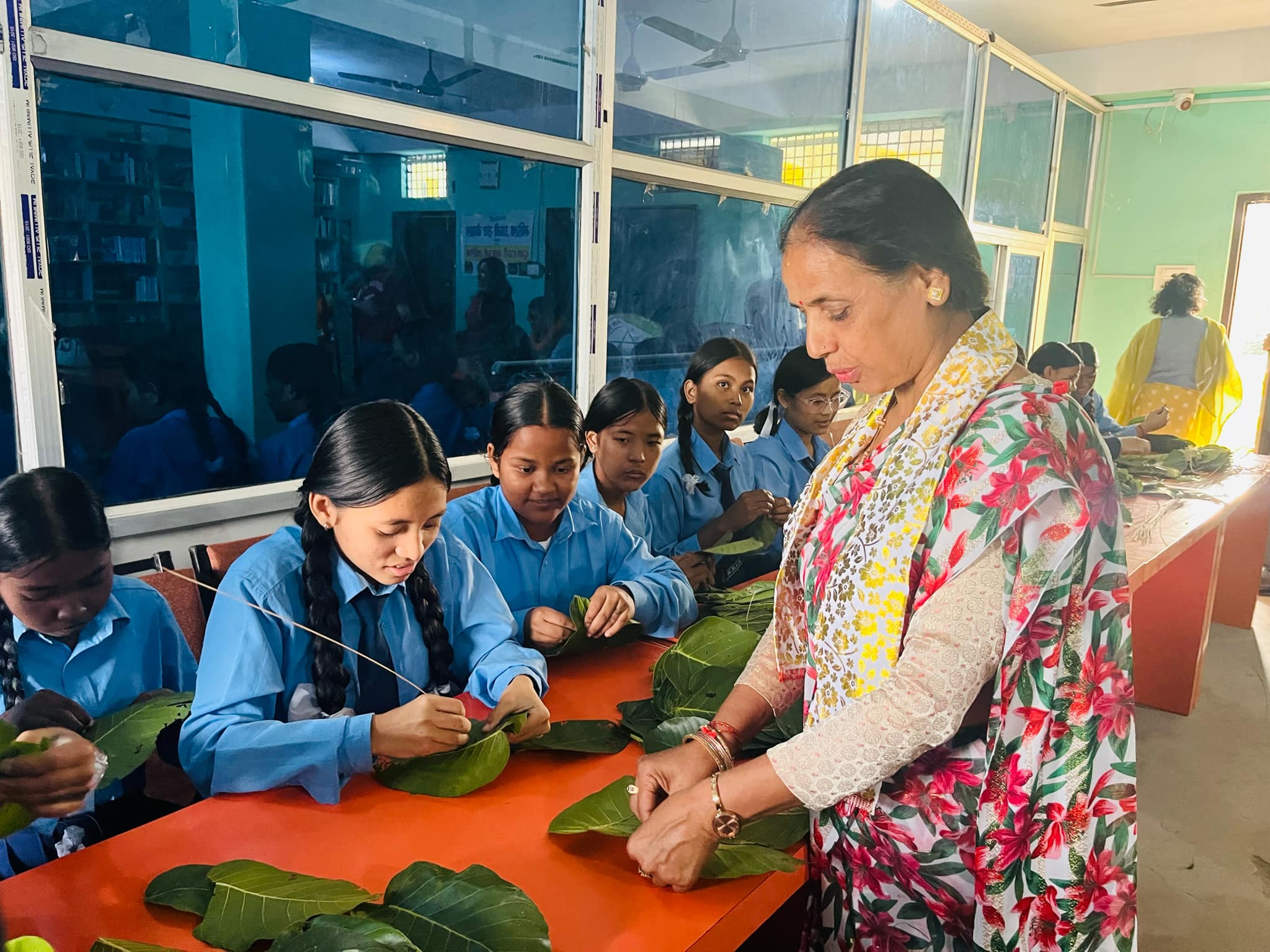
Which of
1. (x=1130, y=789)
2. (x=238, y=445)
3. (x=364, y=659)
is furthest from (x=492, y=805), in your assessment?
(x=238, y=445)

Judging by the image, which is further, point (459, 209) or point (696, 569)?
point (459, 209)

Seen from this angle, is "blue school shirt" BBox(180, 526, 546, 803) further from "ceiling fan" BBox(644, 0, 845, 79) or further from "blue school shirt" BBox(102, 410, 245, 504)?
"ceiling fan" BBox(644, 0, 845, 79)

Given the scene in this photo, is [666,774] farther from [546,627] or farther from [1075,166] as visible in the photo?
[1075,166]

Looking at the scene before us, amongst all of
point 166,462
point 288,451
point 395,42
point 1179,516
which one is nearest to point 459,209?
point 395,42

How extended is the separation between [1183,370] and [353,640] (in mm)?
6095

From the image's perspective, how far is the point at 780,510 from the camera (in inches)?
114

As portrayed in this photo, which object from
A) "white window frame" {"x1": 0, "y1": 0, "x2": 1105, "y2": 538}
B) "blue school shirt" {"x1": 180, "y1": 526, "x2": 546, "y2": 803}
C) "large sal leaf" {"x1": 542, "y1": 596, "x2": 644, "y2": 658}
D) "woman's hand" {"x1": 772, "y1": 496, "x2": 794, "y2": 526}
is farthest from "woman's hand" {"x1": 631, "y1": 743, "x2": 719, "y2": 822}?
"woman's hand" {"x1": 772, "y1": 496, "x2": 794, "y2": 526}

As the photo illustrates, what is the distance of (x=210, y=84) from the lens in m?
2.16

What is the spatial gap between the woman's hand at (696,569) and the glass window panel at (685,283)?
1.28m

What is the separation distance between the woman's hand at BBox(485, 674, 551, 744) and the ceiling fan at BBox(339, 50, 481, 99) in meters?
1.87

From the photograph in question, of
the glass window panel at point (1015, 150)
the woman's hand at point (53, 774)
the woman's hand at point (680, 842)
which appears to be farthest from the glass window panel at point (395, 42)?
the glass window panel at point (1015, 150)

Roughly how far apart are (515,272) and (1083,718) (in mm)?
2564

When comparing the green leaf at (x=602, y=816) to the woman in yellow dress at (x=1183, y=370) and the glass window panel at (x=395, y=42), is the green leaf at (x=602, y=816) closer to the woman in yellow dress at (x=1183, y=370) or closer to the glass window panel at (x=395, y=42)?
the glass window panel at (x=395, y=42)

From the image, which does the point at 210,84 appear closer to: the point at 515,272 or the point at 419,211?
the point at 419,211
